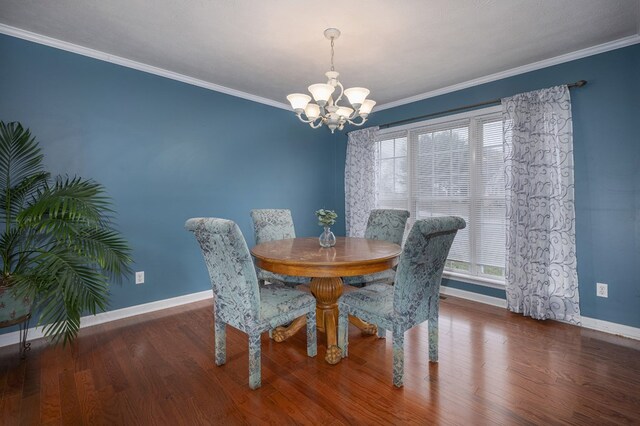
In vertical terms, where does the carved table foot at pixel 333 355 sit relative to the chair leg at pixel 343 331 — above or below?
below

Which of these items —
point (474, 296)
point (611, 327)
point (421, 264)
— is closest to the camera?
point (421, 264)

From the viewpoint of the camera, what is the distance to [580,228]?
2.77 m

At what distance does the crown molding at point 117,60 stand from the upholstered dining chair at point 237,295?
2112 millimetres

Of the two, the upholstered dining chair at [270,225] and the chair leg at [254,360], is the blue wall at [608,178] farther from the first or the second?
the chair leg at [254,360]

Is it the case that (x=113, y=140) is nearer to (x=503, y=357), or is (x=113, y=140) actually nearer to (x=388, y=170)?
(x=388, y=170)

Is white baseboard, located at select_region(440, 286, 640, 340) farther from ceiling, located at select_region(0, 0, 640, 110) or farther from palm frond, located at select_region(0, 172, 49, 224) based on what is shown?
palm frond, located at select_region(0, 172, 49, 224)

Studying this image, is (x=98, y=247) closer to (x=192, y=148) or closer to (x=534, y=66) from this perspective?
(x=192, y=148)

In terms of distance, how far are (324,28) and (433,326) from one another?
2344 mm

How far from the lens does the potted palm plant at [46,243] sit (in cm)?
195

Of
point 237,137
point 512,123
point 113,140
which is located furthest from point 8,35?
point 512,123

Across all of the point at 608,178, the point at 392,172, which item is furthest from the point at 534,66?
the point at 392,172

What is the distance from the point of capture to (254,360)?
181 centimetres

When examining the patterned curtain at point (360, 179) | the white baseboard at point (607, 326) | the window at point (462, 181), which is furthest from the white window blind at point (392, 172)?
the white baseboard at point (607, 326)

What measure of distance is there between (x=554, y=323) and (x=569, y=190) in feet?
4.07
